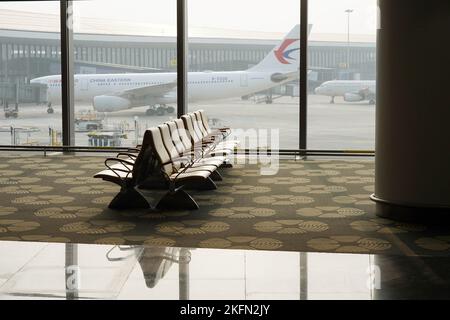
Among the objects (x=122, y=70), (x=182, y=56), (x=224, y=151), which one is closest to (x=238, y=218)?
(x=224, y=151)

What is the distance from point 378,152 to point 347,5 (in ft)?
17.7

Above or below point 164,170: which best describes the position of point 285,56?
above

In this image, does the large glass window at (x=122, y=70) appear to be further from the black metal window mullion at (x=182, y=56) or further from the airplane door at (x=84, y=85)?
the black metal window mullion at (x=182, y=56)

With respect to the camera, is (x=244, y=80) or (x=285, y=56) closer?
(x=285, y=56)

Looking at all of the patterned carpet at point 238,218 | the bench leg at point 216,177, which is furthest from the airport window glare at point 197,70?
the bench leg at point 216,177

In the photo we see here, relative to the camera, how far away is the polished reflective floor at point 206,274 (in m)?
3.94

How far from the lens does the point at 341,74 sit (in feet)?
37.4

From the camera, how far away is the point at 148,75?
1172cm

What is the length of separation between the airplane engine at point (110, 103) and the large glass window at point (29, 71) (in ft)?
2.20

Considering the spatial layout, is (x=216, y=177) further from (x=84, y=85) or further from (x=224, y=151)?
(x=84, y=85)

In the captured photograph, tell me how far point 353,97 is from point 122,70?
3973mm

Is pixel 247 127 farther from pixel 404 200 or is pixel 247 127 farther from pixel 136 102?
pixel 404 200

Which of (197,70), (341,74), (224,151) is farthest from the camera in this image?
(197,70)
